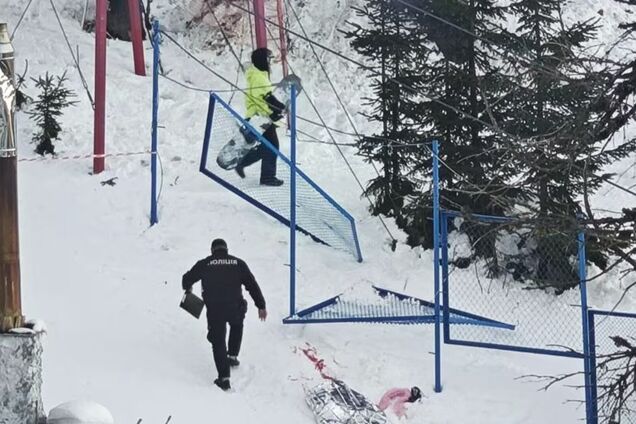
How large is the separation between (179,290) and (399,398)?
287 cm

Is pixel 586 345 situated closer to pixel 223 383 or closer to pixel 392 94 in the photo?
pixel 223 383

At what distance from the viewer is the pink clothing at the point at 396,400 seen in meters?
9.12

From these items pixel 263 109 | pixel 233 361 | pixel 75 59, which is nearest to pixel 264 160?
pixel 263 109

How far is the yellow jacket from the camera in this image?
41.6ft

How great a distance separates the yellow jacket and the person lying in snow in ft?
15.0

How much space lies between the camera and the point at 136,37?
15.9 m

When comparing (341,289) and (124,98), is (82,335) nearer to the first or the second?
(341,289)

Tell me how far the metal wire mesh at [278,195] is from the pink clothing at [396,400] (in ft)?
9.50

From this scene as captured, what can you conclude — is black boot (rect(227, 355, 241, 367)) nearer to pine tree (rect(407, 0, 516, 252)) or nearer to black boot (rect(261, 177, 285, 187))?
pine tree (rect(407, 0, 516, 252))

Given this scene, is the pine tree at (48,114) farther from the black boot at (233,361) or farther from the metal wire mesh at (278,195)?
the black boot at (233,361)

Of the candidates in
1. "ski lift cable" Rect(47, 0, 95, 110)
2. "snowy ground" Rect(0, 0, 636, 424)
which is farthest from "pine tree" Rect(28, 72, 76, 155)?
"ski lift cable" Rect(47, 0, 95, 110)

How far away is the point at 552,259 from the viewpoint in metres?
11.7

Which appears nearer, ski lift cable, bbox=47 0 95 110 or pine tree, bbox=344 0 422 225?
pine tree, bbox=344 0 422 225

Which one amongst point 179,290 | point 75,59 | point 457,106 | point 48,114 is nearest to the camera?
point 179,290
